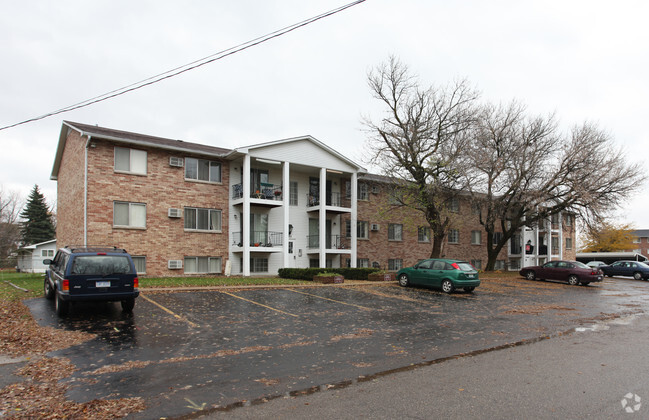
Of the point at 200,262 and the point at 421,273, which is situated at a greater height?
the point at 200,262

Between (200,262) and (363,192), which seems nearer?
(200,262)

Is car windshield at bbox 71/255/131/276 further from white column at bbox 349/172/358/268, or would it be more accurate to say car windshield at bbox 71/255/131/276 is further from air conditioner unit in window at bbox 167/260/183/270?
white column at bbox 349/172/358/268

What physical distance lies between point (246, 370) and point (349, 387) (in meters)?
1.78

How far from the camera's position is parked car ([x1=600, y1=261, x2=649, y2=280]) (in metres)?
32.8

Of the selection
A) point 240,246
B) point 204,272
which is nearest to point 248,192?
point 240,246

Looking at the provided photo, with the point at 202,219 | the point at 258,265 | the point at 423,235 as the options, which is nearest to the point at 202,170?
the point at 202,219

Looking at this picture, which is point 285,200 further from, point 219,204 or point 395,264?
point 395,264

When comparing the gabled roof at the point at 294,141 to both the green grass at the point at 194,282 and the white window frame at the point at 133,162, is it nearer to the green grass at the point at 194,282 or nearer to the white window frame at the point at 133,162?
the white window frame at the point at 133,162

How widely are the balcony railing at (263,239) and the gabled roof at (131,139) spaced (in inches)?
199

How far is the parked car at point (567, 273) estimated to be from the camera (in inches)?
983

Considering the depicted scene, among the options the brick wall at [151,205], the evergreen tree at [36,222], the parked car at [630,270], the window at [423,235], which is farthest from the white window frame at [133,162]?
the evergreen tree at [36,222]

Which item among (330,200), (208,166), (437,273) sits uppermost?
(208,166)

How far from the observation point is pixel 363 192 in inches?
1252

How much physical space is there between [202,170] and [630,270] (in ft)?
110
